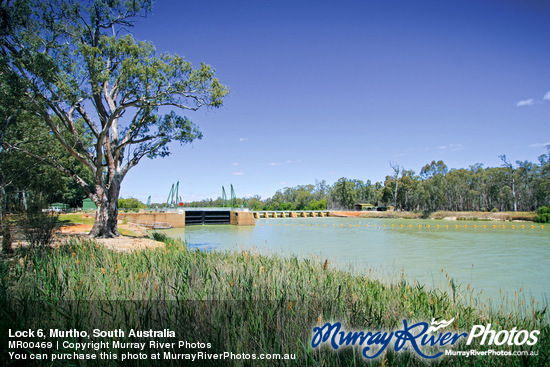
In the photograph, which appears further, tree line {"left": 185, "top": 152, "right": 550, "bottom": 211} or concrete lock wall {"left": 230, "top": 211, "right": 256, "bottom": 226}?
tree line {"left": 185, "top": 152, "right": 550, "bottom": 211}

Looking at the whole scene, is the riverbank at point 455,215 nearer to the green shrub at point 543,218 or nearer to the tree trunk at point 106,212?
the green shrub at point 543,218

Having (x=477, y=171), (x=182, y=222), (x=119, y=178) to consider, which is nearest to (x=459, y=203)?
(x=477, y=171)

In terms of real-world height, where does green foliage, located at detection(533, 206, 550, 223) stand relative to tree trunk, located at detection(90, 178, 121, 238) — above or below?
below

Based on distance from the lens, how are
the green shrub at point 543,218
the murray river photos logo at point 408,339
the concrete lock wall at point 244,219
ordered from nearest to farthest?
the murray river photos logo at point 408,339 → the green shrub at point 543,218 → the concrete lock wall at point 244,219

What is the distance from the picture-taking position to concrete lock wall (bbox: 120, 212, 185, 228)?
121 ft

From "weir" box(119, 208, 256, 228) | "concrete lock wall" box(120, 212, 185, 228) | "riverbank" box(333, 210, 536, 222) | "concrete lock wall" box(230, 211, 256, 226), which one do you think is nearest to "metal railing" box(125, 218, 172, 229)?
"weir" box(119, 208, 256, 228)

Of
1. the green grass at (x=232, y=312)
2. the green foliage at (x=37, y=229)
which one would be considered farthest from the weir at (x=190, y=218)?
the green grass at (x=232, y=312)

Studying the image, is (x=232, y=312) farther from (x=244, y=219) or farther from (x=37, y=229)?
(x=244, y=219)

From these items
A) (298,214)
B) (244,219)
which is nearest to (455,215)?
(298,214)

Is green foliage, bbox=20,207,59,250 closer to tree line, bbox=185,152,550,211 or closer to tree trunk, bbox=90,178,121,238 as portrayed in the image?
tree trunk, bbox=90,178,121,238

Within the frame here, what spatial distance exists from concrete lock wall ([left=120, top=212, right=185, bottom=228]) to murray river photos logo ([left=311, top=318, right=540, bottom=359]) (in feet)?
119

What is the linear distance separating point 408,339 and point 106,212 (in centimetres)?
1547

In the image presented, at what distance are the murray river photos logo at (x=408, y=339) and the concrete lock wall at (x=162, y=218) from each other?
36130mm

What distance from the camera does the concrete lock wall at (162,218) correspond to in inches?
1447
